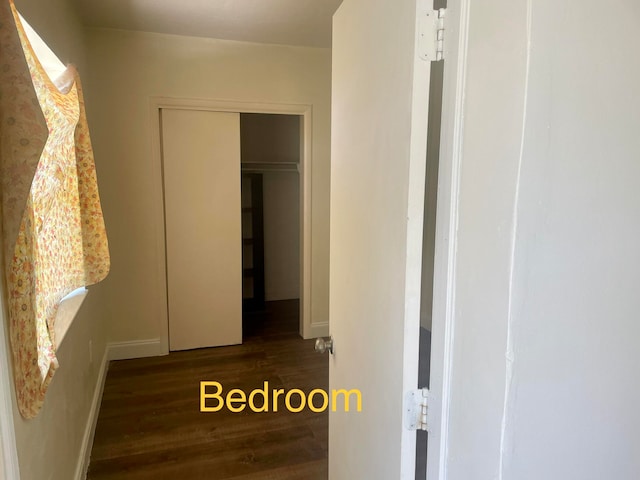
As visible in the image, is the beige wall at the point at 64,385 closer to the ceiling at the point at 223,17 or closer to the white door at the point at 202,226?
the ceiling at the point at 223,17

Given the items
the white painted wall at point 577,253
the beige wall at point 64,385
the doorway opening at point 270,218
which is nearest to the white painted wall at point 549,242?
the white painted wall at point 577,253

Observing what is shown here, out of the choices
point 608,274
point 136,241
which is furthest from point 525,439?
point 136,241

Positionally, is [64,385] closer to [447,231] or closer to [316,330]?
[447,231]

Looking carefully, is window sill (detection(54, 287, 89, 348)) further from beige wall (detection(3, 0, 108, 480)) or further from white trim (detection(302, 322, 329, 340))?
white trim (detection(302, 322, 329, 340))

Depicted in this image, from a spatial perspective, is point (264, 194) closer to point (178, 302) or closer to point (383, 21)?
point (178, 302)

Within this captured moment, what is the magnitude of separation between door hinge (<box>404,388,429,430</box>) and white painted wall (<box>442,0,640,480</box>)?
0.15 m

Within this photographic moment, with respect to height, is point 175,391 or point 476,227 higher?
point 476,227

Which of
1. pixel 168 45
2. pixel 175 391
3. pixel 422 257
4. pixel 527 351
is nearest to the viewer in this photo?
pixel 527 351

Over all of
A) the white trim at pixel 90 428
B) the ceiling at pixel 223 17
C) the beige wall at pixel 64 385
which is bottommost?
the white trim at pixel 90 428

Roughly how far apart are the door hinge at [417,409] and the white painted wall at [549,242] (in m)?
0.15

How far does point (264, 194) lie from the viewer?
5.11m

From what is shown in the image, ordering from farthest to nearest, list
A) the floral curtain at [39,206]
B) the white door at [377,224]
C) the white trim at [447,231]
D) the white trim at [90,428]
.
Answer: the white trim at [90,428]
the floral curtain at [39,206]
the white door at [377,224]
the white trim at [447,231]

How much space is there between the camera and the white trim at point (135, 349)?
3502 millimetres

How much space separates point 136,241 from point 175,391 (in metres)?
1.21
